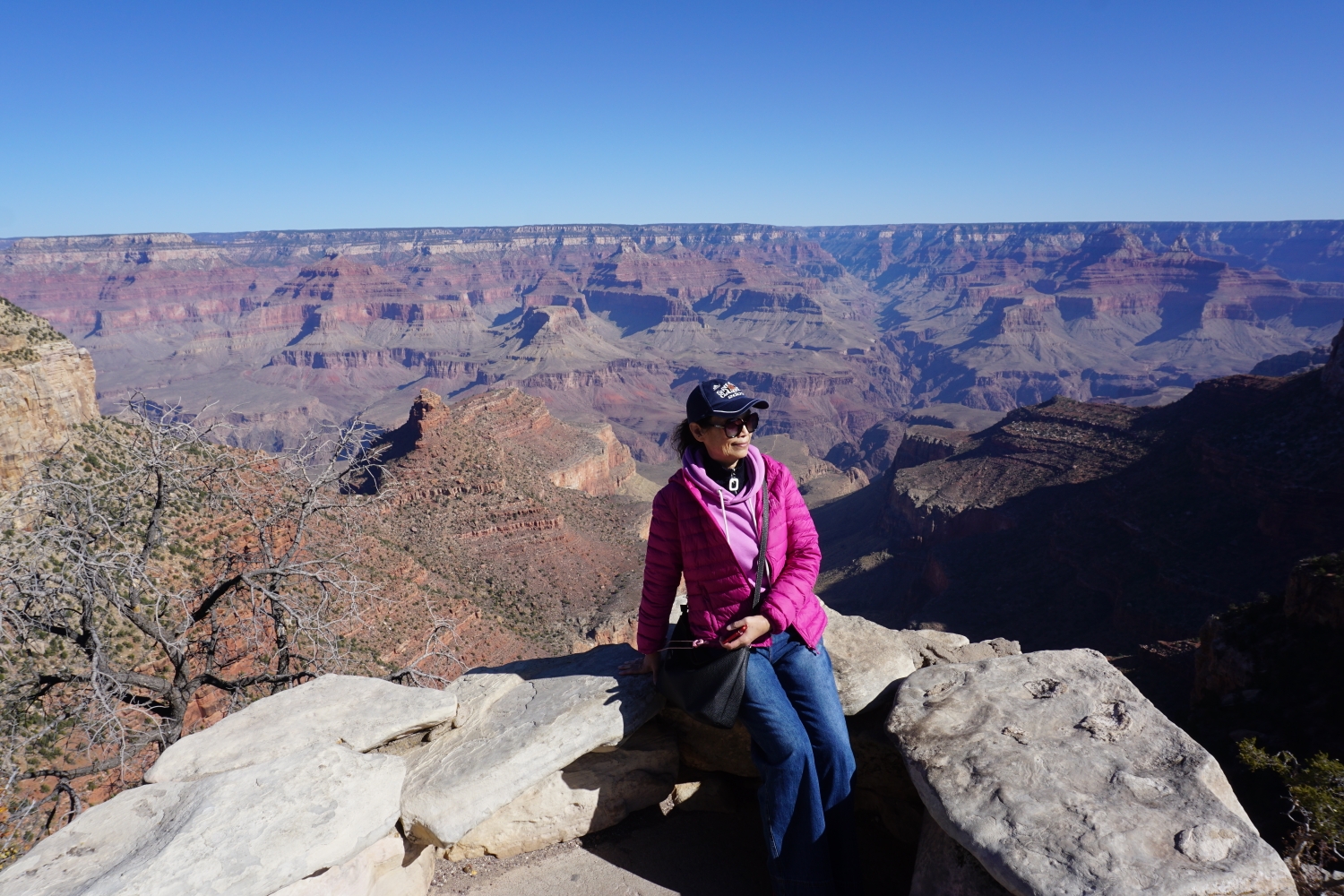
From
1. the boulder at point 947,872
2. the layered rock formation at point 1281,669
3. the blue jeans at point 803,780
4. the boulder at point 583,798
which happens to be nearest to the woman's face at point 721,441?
the blue jeans at point 803,780

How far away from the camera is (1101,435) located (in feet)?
154

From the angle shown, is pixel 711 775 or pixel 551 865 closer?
pixel 551 865

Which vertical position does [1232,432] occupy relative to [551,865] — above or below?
below

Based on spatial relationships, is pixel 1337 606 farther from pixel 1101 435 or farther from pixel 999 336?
pixel 999 336

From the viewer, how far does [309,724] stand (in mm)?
5324

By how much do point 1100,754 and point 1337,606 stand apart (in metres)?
15.5

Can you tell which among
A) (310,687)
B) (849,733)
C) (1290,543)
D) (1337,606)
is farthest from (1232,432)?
(310,687)

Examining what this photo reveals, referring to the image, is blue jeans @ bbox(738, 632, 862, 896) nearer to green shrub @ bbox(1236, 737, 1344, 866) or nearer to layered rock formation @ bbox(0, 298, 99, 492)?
green shrub @ bbox(1236, 737, 1344, 866)

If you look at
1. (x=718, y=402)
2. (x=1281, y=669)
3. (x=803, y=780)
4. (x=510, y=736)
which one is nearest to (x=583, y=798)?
(x=510, y=736)

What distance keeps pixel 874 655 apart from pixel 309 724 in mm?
4804

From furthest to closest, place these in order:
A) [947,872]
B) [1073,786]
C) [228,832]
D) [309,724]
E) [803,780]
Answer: [309,724] < [803,780] < [947,872] < [1073,786] < [228,832]

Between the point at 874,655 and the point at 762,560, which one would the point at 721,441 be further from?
the point at 874,655

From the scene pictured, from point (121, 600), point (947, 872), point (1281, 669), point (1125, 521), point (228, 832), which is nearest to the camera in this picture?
point (228, 832)

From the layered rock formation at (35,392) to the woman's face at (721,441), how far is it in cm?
1887
